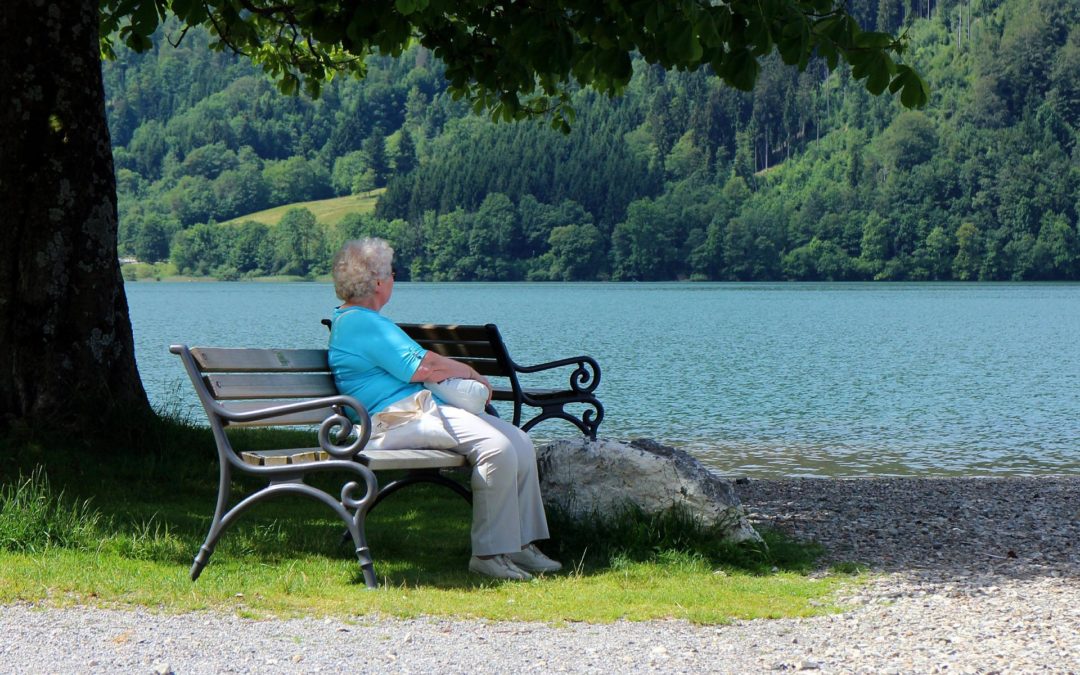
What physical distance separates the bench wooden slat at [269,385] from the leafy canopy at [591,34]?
228 centimetres

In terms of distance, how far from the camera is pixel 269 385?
6848mm

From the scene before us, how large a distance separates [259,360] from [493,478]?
4.51 feet

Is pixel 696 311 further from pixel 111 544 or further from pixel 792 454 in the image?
pixel 111 544

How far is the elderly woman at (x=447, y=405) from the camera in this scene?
659 centimetres

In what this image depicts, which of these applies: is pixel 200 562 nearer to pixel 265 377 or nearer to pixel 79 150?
pixel 265 377

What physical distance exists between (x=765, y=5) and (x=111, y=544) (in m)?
4.50

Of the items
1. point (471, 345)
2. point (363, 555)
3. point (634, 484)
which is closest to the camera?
point (363, 555)

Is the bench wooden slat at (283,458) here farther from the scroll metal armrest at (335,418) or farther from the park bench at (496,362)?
the park bench at (496,362)

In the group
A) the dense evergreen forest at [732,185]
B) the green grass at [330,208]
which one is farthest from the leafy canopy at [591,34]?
the green grass at [330,208]

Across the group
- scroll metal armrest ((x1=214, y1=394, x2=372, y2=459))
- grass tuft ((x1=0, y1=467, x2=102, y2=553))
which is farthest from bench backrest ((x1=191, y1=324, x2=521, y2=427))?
grass tuft ((x1=0, y1=467, x2=102, y2=553))

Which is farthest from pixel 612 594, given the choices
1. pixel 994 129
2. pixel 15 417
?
pixel 994 129

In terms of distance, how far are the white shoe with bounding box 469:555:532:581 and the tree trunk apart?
3685 millimetres

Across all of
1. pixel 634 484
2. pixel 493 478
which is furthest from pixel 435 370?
pixel 634 484

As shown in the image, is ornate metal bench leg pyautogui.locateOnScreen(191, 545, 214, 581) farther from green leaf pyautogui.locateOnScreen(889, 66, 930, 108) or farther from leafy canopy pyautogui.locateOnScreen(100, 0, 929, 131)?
green leaf pyautogui.locateOnScreen(889, 66, 930, 108)
